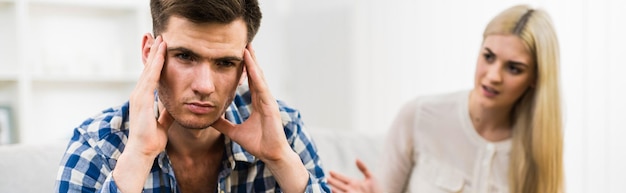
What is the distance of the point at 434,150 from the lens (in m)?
1.75

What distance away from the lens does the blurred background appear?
2.13 m

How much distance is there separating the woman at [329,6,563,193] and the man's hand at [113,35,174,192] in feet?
1.84

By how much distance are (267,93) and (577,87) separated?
1367 millimetres

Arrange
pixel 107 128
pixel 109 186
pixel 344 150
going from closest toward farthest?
1. pixel 109 186
2. pixel 107 128
3. pixel 344 150

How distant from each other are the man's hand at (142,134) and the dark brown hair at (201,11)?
53 millimetres

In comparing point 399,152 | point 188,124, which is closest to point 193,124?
point 188,124

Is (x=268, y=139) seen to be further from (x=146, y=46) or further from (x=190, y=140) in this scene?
(x=146, y=46)

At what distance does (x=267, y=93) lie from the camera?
1.22m

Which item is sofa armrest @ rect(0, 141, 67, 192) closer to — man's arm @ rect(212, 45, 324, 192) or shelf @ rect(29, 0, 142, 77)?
man's arm @ rect(212, 45, 324, 192)

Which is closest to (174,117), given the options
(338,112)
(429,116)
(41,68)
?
(429,116)

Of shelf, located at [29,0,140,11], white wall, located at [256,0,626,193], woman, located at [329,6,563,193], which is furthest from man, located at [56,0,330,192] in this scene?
shelf, located at [29,0,140,11]

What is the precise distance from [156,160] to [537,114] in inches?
35.4

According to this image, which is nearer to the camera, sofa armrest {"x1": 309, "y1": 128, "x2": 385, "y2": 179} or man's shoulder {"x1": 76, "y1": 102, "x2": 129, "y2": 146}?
man's shoulder {"x1": 76, "y1": 102, "x2": 129, "y2": 146}

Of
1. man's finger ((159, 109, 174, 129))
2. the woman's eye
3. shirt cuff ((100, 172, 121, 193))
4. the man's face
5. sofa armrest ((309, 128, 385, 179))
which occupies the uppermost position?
the man's face
